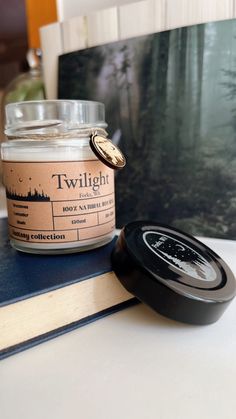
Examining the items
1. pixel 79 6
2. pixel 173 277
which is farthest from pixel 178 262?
pixel 79 6

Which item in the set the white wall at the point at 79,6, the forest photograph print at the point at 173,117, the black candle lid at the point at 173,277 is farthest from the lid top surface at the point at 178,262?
the white wall at the point at 79,6

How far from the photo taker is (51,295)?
0.27 meters

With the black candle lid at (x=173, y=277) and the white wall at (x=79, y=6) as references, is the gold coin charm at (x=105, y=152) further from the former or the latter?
the white wall at (x=79, y=6)

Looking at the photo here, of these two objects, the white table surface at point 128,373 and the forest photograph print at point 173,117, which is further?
the forest photograph print at point 173,117

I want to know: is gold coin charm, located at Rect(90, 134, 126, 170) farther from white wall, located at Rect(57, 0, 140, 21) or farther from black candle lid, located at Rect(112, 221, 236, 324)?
white wall, located at Rect(57, 0, 140, 21)

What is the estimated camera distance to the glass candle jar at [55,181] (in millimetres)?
325

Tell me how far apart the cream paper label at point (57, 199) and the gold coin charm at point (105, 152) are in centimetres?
2

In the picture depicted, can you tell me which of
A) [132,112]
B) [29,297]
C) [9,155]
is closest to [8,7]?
[132,112]

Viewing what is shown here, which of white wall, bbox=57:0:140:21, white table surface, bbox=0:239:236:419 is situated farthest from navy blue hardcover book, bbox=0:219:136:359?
white wall, bbox=57:0:140:21

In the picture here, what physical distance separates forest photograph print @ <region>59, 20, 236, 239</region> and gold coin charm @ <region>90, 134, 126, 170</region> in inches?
5.5

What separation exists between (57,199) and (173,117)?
0.21 metres

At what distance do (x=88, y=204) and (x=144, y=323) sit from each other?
118 mm

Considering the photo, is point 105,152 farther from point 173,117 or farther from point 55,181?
point 173,117

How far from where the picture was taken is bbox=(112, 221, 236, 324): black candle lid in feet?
0.85
